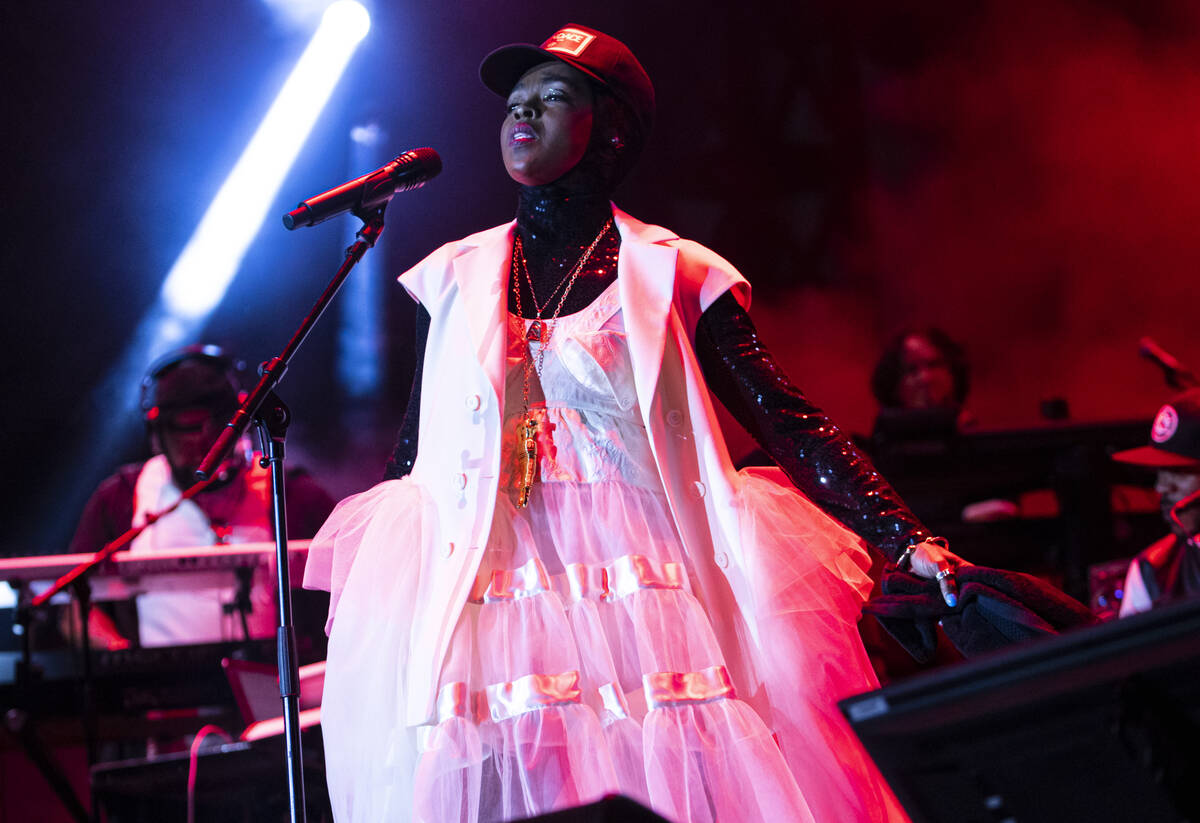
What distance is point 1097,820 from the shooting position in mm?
867


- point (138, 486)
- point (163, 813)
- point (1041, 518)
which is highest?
point (138, 486)

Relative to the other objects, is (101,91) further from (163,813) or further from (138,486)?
(163,813)

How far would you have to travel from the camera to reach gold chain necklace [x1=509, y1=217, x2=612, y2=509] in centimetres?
191

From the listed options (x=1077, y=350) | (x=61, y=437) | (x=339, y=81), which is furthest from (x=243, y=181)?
(x=1077, y=350)

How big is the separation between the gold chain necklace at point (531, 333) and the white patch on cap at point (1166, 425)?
2805mm

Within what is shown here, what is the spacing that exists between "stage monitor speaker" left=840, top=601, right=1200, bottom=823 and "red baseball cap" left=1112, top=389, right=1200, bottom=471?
11.7ft

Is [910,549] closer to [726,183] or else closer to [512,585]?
[512,585]

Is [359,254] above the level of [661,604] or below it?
above

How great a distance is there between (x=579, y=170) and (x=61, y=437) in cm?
383

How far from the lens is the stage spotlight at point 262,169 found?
5.13 meters

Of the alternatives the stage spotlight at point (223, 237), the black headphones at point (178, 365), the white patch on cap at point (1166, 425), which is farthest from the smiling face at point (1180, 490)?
the stage spotlight at point (223, 237)

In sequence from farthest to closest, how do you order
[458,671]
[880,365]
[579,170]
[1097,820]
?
[880,365] → [579,170] → [458,671] → [1097,820]

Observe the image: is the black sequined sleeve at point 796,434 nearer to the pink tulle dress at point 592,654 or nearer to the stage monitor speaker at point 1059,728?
the pink tulle dress at point 592,654

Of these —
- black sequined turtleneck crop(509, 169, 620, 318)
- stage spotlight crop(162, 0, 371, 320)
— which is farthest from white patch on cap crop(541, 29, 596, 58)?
stage spotlight crop(162, 0, 371, 320)
